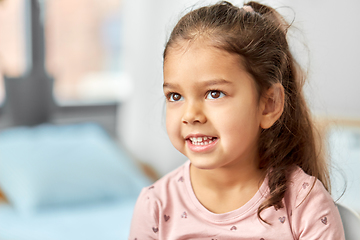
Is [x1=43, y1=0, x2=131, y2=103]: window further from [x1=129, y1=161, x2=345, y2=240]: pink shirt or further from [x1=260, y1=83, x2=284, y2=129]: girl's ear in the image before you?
[x1=260, y1=83, x2=284, y2=129]: girl's ear

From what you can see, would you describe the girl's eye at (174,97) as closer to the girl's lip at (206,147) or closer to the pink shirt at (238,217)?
the girl's lip at (206,147)

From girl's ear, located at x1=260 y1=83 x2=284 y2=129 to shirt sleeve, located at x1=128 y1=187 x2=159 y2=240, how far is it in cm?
29

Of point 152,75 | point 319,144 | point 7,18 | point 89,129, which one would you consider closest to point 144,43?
point 152,75

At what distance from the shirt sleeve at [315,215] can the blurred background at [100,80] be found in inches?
43.3

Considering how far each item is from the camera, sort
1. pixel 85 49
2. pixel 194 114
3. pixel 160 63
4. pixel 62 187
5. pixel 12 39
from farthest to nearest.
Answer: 1. pixel 85 49
2. pixel 12 39
3. pixel 160 63
4. pixel 62 187
5. pixel 194 114

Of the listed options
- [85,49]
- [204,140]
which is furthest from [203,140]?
[85,49]

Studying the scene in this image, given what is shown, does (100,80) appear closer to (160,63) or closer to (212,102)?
(160,63)

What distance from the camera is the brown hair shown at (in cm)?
76

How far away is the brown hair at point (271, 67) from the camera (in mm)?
764

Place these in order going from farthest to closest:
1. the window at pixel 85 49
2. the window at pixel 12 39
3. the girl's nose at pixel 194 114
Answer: the window at pixel 85 49, the window at pixel 12 39, the girl's nose at pixel 194 114

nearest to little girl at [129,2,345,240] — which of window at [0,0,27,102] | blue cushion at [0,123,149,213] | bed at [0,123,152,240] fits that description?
bed at [0,123,152,240]

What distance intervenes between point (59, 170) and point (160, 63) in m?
0.76

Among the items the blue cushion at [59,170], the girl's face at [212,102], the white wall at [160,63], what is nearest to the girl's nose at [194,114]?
the girl's face at [212,102]

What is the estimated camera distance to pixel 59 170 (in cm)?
213
